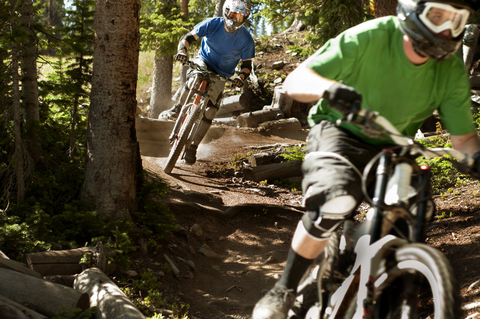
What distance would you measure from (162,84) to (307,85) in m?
13.5

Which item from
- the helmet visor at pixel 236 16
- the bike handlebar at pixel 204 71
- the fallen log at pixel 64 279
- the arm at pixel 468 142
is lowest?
the fallen log at pixel 64 279

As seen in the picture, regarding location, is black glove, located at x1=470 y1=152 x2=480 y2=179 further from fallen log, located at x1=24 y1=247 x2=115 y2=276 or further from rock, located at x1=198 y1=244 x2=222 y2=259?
rock, located at x1=198 y1=244 x2=222 y2=259

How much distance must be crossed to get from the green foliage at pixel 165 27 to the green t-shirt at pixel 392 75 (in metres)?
11.0

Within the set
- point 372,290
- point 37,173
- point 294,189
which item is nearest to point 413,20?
point 372,290

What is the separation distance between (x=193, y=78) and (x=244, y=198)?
253 centimetres

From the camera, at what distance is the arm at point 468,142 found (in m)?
2.68

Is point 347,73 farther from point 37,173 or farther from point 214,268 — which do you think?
point 37,173

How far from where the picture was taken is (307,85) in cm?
241

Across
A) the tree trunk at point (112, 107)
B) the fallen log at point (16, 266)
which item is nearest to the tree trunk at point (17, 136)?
the tree trunk at point (112, 107)

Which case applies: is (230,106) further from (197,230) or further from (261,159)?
(197,230)

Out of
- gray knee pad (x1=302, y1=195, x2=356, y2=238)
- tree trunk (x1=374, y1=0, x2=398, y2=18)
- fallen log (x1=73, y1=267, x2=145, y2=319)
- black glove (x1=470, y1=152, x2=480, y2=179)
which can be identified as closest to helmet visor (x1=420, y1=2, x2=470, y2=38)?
black glove (x1=470, y1=152, x2=480, y2=179)

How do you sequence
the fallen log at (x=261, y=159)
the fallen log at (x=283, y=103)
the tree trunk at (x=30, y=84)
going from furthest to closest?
1. the fallen log at (x=283, y=103)
2. the fallen log at (x=261, y=159)
3. the tree trunk at (x=30, y=84)

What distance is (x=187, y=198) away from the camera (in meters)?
7.48

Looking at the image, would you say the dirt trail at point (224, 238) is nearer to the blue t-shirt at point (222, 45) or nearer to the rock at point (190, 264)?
the rock at point (190, 264)
